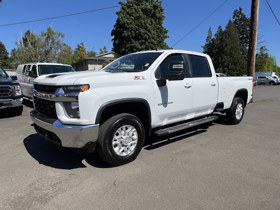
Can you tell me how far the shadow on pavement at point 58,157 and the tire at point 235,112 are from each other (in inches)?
160

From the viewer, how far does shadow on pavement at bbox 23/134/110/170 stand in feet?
11.6

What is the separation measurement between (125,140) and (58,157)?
136cm

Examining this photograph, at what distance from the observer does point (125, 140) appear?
11.3 feet

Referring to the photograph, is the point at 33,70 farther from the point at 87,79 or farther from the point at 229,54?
the point at 229,54

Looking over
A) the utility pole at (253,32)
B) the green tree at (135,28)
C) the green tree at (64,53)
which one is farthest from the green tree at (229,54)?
the utility pole at (253,32)

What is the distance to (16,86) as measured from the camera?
7.02 meters

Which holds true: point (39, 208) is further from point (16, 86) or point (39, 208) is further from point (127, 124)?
point (16, 86)

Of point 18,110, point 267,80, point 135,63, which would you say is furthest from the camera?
point 267,80

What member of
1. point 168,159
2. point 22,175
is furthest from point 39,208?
point 168,159

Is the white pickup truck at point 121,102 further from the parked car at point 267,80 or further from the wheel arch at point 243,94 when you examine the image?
the parked car at point 267,80

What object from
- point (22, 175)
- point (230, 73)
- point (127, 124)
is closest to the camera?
point (22, 175)

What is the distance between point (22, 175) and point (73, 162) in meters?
0.78

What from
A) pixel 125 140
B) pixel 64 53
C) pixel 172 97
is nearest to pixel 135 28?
pixel 64 53

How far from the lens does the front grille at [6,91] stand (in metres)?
6.64
